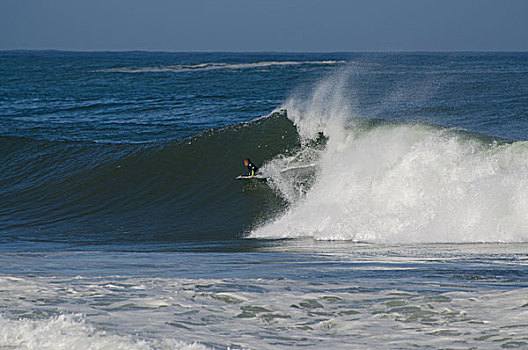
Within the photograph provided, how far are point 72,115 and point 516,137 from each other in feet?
63.2

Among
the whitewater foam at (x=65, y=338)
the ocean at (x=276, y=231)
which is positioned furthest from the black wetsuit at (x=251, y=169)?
the whitewater foam at (x=65, y=338)

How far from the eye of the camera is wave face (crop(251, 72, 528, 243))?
9797mm

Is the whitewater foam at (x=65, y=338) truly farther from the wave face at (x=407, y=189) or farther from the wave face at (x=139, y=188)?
the wave face at (x=139, y=188)

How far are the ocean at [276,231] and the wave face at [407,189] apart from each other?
0.04 metres

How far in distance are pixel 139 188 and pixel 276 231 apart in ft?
17.0

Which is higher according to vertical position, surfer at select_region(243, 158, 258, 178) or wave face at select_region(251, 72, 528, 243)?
surfer at select_region(243, 158, 258, 178)

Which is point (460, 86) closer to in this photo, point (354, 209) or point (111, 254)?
point (354, 209)

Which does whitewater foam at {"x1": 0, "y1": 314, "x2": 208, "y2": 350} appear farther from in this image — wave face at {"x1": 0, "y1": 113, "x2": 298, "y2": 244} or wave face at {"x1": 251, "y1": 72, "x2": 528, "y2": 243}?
wave face at {"x1": 0, "y1": 113, "x2": 298, "y2": 244}

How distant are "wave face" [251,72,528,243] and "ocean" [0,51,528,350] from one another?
4 cm

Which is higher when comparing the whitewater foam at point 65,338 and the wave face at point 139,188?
the wave face at point 139,188

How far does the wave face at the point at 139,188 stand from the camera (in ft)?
39.9

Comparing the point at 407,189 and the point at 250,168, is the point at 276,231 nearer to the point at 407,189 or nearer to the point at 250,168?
the point at 407,189

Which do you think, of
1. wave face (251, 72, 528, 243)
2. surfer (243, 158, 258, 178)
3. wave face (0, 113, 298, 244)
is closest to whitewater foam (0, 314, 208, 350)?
wave face (251, 72, 528, 243)

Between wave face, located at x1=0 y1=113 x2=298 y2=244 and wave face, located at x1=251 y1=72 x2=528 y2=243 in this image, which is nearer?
wave face, located at x1=251 y1=72 x2=528 y2=243
